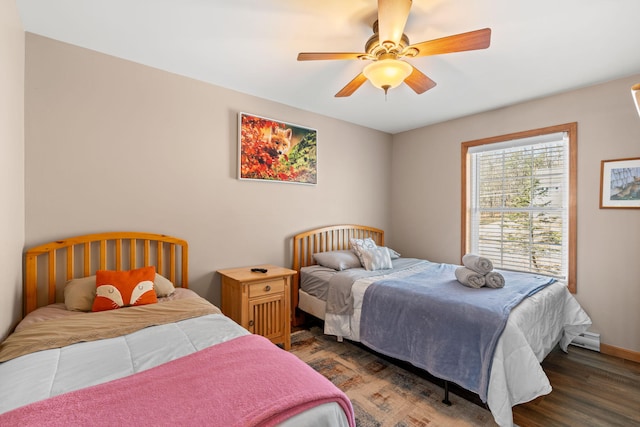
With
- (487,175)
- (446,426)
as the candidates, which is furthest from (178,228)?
(487,175)

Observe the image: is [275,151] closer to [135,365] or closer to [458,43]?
[458,43]

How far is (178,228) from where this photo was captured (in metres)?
2.62

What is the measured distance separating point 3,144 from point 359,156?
3459mm

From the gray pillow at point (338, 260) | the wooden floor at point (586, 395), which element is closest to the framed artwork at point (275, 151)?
the gray pillow at point (338, 260)

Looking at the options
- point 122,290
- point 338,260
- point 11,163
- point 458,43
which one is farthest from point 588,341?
point 11,163

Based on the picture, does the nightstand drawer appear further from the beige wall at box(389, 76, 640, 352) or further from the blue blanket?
the beige wall at box(389, 76, 640, 352)

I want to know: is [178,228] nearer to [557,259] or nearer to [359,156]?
[359,156]

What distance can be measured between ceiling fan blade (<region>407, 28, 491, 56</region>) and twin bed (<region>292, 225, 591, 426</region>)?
1655 millimetres

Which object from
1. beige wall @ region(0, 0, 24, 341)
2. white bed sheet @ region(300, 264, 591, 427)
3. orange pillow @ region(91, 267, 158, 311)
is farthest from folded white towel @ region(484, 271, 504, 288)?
beige wall @ region(0, 0, 24, 341)

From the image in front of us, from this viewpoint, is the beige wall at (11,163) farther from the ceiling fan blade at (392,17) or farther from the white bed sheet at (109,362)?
the ceiling fan blade at (392,17)

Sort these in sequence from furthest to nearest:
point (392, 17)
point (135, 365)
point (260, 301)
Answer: point (260, 301), point (392, 17), point (135, 365)

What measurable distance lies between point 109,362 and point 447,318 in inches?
78.5

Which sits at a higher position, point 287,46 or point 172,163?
point 287,46

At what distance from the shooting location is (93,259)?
2.21 metres
